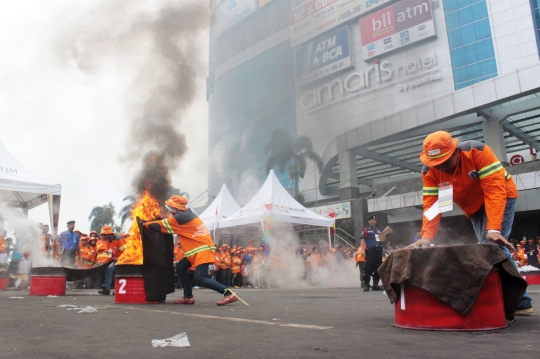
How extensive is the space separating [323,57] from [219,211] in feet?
109

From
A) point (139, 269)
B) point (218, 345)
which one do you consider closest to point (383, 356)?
point (218, 345)

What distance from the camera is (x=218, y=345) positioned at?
279 cm

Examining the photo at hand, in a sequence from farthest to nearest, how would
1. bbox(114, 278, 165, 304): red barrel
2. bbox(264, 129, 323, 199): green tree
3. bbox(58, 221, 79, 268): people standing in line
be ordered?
1. bbox(264, 129, 323, 199): green tree
2. bbox(58, 221, 79, 268): people standing in line
3. bbox(114, 278, 165, 304): red barrel

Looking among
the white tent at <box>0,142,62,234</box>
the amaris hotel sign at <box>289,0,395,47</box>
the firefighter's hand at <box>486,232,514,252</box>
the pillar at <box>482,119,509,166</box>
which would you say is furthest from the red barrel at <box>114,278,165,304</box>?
the amaris hotel sign at <box>289,0,395,47</box>

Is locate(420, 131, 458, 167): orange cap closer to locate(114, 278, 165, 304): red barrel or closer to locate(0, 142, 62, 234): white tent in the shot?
locate(114, 278, 165, 304): red barrel

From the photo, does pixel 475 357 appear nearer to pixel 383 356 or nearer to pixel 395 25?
pixel 383 356

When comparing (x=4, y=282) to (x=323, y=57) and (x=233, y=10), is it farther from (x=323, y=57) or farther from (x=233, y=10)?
(x=233, y=10)

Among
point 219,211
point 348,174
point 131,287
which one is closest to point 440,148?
point 131,287

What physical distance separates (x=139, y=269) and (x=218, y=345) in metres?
4.30

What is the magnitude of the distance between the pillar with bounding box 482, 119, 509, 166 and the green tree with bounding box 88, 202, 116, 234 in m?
35.1

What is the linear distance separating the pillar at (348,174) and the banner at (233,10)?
3599 cm

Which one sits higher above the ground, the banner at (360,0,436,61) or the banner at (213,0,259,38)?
the banner at (213,0,259,38)

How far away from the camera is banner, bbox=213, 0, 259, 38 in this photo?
194 feet

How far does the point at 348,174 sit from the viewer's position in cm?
3058
